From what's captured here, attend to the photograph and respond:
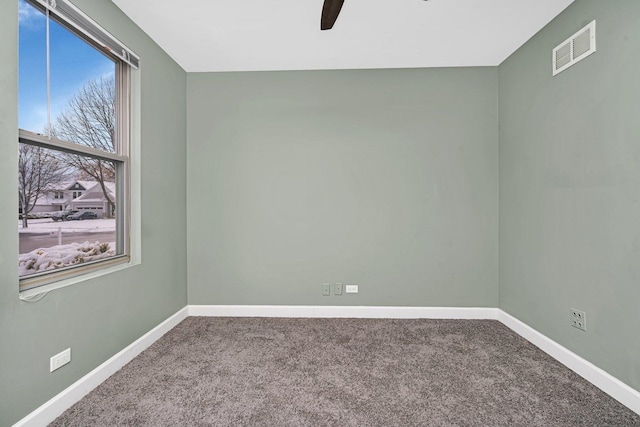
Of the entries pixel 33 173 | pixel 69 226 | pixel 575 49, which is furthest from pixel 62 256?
pixel 575 49

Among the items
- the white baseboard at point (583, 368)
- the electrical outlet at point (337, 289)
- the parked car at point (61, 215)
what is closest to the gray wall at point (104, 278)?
the parked car at point (61, 215)

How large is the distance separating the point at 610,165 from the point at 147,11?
3.40 metres

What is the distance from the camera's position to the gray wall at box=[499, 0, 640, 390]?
1757mm

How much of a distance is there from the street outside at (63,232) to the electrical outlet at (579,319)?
11.5 ft

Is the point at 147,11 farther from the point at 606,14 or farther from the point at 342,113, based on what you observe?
the point at 606,14

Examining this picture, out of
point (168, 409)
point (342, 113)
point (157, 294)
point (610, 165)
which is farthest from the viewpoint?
point (342, 113)

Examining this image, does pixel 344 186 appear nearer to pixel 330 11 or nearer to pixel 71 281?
pixel 330 11

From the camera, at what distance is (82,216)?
6.59ft

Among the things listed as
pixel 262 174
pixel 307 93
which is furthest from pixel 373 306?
pixel 307 93

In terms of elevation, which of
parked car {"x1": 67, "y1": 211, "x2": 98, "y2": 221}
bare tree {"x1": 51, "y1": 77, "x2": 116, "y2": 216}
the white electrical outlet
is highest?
bare tree {"x1": 51, "y1": 77, "x2": 116, "y2": 216}

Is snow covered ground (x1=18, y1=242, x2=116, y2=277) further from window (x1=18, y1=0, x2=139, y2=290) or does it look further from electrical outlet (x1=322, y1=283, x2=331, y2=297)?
electrical outlet (x1=322, y1=283, x2=331, y2=297)

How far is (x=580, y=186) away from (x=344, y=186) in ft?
6.29

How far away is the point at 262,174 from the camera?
3.18 m

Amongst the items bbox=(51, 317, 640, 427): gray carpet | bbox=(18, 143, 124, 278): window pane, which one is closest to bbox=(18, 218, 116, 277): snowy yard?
bbox=(18, 143, 124, 278): window pane
